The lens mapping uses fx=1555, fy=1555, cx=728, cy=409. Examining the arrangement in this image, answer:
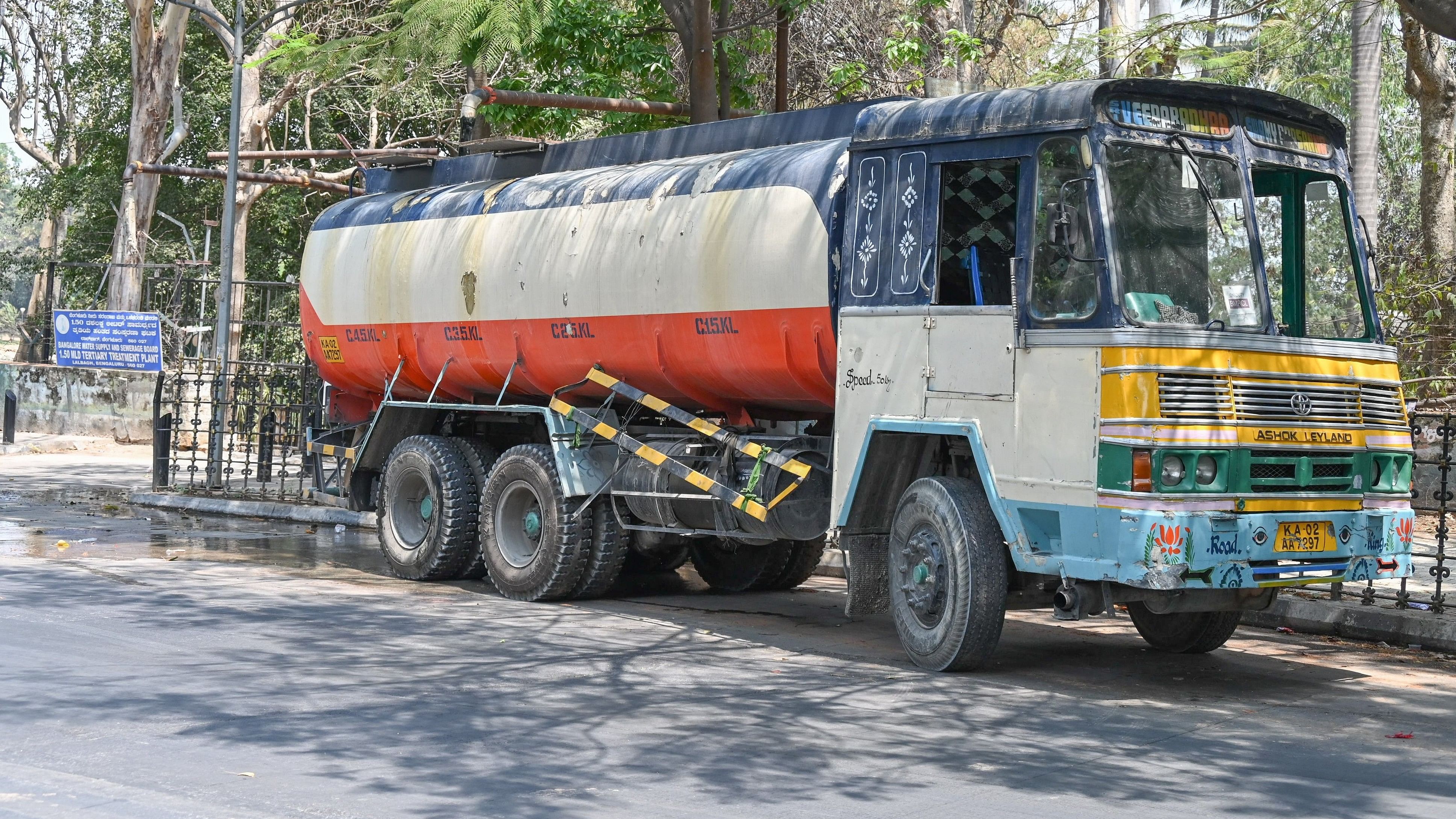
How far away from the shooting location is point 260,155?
23344 millimetres

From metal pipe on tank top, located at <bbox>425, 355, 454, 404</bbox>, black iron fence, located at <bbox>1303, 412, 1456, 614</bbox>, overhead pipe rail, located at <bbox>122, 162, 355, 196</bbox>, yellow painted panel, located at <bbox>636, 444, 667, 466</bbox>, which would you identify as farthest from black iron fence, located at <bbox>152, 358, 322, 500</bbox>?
black iron fence, located at <bbox>1303, 412, 1456, 614</bbox>

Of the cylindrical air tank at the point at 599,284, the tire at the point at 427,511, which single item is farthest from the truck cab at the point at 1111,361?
the tire at the point at 427,511

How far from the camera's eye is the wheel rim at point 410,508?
13.0m

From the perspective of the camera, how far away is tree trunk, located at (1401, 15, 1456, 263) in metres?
20.3

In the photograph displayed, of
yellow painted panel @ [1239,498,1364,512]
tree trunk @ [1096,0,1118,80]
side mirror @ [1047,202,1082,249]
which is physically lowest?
yellow painted panel @ [1239,498,1364,512]

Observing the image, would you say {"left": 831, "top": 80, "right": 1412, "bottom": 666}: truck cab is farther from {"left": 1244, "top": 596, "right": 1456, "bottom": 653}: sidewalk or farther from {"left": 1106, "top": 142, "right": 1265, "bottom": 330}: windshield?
{"left": 1244, "top": 596, "right": 1456, "bottom": 653}: sidewalk

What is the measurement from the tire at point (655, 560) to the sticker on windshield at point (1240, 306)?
16.8 ft

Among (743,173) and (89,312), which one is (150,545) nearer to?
(743,173)

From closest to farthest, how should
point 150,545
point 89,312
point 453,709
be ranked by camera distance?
point 453,709, point 150,545, point 89,312

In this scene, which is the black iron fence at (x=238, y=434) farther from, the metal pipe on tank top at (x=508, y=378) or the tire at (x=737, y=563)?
the tire at (x=737, y=563)

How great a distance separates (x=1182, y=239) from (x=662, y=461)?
13.7 feet

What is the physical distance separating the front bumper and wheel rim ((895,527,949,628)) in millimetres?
1123

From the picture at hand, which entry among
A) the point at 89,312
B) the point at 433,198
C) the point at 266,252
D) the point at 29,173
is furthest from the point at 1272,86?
the point at 29,173

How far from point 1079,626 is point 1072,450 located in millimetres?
3371
